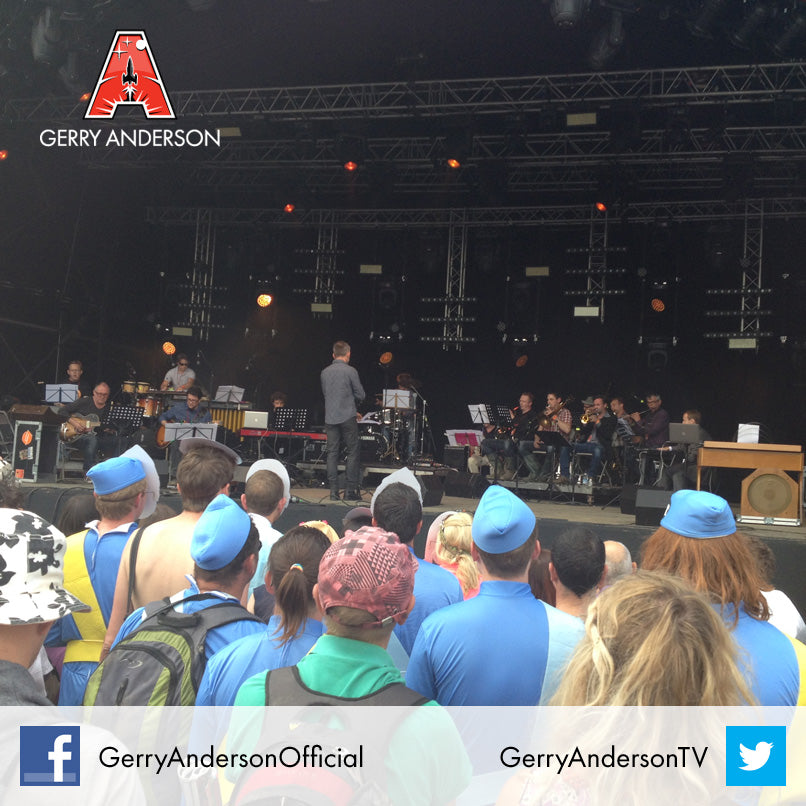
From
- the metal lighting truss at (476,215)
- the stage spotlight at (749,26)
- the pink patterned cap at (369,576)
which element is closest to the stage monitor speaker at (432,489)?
the metal lighting truss at (476,215)

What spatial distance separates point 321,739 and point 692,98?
10841mm

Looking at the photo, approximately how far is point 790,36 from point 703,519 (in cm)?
782

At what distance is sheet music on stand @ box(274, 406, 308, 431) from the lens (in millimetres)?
12727

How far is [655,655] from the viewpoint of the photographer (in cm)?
131

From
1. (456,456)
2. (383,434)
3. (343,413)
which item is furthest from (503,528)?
(456,456)

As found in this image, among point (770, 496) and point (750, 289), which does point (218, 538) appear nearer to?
point (770, 496)

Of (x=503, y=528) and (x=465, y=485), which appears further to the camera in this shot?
(x=465, y=485)

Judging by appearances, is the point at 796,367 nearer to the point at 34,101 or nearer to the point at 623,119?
the point at 623,119

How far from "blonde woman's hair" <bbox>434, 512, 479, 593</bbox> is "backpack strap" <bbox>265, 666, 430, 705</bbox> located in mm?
1722

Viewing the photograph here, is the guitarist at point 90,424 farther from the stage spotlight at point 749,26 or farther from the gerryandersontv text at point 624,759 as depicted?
the gerryandersontv text at point 624,759

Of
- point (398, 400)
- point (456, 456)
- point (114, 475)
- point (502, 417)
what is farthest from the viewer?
point (456, 456)

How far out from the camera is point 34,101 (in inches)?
476

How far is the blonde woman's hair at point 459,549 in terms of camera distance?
3.33 metres

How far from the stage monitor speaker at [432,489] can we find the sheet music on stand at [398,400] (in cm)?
144
